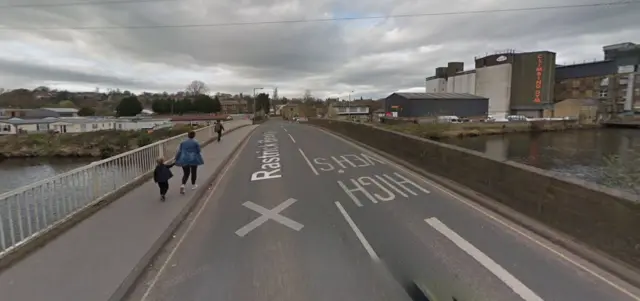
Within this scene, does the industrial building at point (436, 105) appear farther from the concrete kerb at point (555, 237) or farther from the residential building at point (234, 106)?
the concrete kerb at point (555, 237)

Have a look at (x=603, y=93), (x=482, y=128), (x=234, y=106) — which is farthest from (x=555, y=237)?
(x=234, y=106)

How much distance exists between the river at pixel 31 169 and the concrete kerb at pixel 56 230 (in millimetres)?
23068

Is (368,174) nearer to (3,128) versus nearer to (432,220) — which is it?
(432,220)

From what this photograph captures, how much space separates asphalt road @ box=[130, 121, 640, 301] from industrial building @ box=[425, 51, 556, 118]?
9040cm

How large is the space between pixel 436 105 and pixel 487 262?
8004 cm

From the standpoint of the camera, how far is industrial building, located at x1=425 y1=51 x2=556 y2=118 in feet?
266

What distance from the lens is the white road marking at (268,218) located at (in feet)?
18.3

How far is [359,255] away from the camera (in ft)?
14.9

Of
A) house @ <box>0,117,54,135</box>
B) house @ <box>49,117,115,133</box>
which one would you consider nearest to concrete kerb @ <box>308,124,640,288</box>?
house @ <box>49,117,115,133</box>

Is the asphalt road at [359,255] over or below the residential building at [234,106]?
below

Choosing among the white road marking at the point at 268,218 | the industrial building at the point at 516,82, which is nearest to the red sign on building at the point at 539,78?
the industrial building at the point at 516,82

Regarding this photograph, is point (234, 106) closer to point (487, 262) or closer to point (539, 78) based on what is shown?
point (539, 78)

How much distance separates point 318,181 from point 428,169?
11.2 ft

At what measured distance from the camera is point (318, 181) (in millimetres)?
9406
